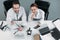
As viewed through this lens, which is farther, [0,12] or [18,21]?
[0,12]

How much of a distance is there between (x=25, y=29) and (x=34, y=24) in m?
0.22

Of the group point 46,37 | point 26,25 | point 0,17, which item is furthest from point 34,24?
point 0,17

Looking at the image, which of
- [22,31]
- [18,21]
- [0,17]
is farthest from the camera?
[0,17]

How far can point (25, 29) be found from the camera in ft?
10.8

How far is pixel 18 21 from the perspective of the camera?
347cm

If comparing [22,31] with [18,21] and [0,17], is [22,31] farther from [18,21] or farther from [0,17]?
[0,17]

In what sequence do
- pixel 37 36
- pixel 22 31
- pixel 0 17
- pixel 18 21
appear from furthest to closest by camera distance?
pixel 0 17 < pixel 18 21 < pixel 22 31 < pixel 37 36

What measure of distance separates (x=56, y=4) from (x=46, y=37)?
2118 millimetres

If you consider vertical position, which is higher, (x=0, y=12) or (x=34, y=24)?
(x=34, y=24)

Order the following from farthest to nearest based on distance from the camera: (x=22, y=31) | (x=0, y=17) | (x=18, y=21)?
(x=0, y=17)
(x=18, y=21)
(x=22, y=31)

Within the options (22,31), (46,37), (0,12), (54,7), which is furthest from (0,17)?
(46,37)

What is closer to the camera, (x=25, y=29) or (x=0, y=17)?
(x=25, y=29)

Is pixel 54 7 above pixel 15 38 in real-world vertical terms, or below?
below

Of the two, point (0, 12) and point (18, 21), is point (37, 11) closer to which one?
point (18, 21)
